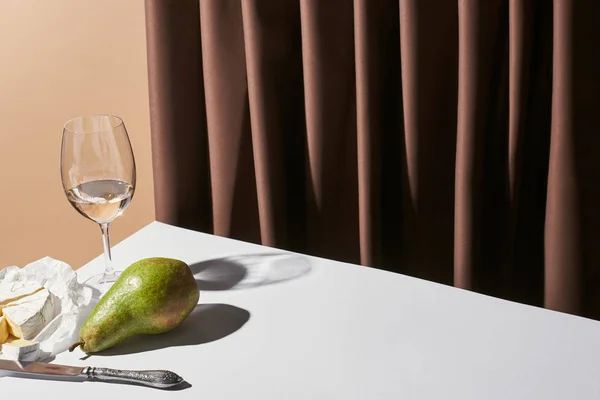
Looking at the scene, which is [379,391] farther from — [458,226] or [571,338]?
[458,226]

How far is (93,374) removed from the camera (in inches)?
30.4

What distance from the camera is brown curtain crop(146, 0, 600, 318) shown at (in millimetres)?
1121

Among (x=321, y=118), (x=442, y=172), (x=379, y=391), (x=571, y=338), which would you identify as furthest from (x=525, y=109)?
(x=379, y=391)

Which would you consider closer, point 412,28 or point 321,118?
point 412,28

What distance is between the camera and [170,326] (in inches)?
33.2


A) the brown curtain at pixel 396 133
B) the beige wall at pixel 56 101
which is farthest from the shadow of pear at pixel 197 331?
the beige wall at pixel 56 101

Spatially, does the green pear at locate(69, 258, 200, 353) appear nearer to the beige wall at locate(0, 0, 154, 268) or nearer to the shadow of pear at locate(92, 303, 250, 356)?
the shadow of pear at locate(92, 303, 250, 356)

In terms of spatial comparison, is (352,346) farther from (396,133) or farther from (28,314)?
(396,133)

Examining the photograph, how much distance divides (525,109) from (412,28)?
0.21 metres

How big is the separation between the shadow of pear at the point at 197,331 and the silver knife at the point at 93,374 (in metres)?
0.05

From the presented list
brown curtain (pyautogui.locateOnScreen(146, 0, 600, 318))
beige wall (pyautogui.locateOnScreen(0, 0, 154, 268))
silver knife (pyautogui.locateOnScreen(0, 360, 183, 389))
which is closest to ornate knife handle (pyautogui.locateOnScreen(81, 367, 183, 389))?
silver knife (pyautogui.locateOnScreen(0, 360, 183, 389))

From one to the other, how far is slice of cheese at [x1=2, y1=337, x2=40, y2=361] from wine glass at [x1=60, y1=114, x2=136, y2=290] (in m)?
0.15

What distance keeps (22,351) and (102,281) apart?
180 millimetres

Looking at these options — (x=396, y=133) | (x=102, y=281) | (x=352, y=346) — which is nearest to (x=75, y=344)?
(x=102, y=281)
